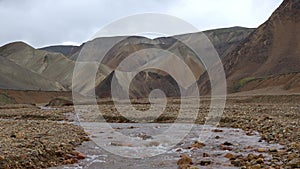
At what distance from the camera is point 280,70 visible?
83.4 m

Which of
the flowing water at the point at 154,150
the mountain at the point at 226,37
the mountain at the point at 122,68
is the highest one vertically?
the mountain at the point at 226,37

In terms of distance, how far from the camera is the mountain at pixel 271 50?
8575cm

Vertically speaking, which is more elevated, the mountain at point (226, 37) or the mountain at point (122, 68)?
the mountain at point (226, 37)

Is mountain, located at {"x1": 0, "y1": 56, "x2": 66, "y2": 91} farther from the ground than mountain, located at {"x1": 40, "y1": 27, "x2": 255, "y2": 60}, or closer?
closer

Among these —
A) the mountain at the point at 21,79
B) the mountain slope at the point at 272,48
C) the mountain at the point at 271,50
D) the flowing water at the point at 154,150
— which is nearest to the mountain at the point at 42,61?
the mountain at the point at 21,79

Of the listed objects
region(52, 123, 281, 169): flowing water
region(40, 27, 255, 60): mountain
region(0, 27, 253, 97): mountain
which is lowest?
region(52, 123, 281, 169): flowing water

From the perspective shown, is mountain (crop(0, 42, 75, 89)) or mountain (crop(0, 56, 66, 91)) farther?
mountain (crop(0, 42, 75, 89))

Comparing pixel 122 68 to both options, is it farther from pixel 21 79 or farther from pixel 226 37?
pixel 21 79

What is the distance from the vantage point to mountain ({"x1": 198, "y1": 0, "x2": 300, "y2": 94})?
8575 cm

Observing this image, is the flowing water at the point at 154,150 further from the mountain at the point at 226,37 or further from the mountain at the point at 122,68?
the mountain at the point at 226,37

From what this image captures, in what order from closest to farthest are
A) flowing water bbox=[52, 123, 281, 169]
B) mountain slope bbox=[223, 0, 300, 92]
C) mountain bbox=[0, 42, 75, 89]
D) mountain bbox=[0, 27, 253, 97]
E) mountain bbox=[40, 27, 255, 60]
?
1. flowing water bbox=[52, 123, 281, 169]
2. mountain slope bbox=[223, 0, 300, 92]
3. mountain bbox=[0, 27, 253, 97]
4. mountain bbox=[0, 42, 75, 89]
5. mountain bbox=[40, 27, 255, 60]

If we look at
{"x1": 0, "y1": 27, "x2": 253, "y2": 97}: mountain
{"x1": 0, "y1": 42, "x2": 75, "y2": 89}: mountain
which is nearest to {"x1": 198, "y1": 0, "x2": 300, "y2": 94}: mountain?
{"x1": 0, "y1": 27, "x2": 253, "y2": 97}: mountain

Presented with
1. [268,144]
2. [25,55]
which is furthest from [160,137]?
[25,55]

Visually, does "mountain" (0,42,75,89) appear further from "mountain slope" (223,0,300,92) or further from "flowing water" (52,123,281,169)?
"flowing water" (52,123,281,169)
